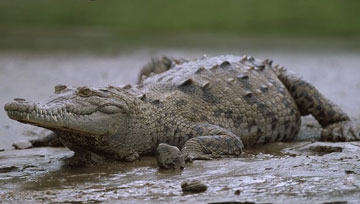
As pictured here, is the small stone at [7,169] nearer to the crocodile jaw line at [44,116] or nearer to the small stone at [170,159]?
the crocodile jaw line at [44,116]

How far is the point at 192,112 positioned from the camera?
19.8ft

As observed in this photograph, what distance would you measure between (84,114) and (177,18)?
19015 millimetres

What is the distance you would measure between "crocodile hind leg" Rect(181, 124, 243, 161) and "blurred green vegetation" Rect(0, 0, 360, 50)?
16.2 metres

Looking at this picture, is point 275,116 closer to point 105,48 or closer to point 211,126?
point 211,126

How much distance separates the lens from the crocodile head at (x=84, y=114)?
192 inches

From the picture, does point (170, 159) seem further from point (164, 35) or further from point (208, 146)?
point (164, 35)

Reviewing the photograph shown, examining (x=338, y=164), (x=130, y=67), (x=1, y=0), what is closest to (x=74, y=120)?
(x=338, y=164)

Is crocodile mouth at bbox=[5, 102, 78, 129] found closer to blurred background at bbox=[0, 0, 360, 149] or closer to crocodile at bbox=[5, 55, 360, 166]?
crocodile at bbox=[5, 55, 360, 166]

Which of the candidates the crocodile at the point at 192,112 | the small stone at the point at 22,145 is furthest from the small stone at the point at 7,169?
the small stone at the point at 22,145

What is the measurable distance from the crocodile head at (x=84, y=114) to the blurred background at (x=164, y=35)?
711cm

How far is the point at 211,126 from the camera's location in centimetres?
594

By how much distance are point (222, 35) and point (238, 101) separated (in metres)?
16.1

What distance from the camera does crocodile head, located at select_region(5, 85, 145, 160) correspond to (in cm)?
488

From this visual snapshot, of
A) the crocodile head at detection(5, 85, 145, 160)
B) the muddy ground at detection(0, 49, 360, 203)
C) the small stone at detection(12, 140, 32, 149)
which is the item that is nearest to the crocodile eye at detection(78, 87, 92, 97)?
the crocodile head at detection(5, 85, 145, 160)
